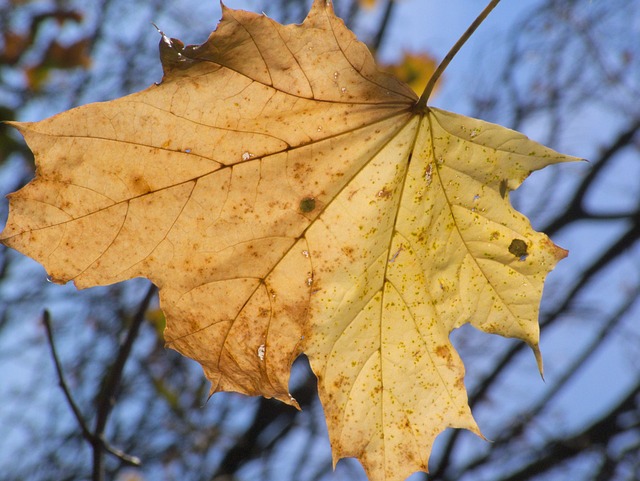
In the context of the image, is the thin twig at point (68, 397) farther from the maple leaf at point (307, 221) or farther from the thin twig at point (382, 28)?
the thin twig at point (382, 28)

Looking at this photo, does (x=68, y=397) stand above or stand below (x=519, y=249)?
above

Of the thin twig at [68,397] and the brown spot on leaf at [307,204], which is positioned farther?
the thin twig at [68,397]

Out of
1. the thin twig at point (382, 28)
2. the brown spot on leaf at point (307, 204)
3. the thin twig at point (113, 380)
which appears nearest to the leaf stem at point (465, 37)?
the brown spot on leaf at point (307, 204)

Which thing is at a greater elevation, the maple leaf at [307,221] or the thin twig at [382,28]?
the thin twig at [382,28]

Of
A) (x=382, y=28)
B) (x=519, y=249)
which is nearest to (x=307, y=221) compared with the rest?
(x=519, y=249)

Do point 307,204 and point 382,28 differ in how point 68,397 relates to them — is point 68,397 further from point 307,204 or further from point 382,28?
point 382,28

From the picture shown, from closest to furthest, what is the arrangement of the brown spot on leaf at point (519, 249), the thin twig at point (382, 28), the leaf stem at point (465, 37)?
the leaf stem at point (465, 37), the brown spot on leaf at point (519, 249), the thin twig at point (382, 28)

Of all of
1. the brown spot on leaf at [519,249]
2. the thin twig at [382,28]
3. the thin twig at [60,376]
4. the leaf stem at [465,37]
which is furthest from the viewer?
the thin twig at [382,28]

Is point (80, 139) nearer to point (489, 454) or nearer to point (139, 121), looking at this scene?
point (139, 121)

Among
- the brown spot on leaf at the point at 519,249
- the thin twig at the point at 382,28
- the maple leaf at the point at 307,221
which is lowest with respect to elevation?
the brown spot on leaf at the point at 519,249
